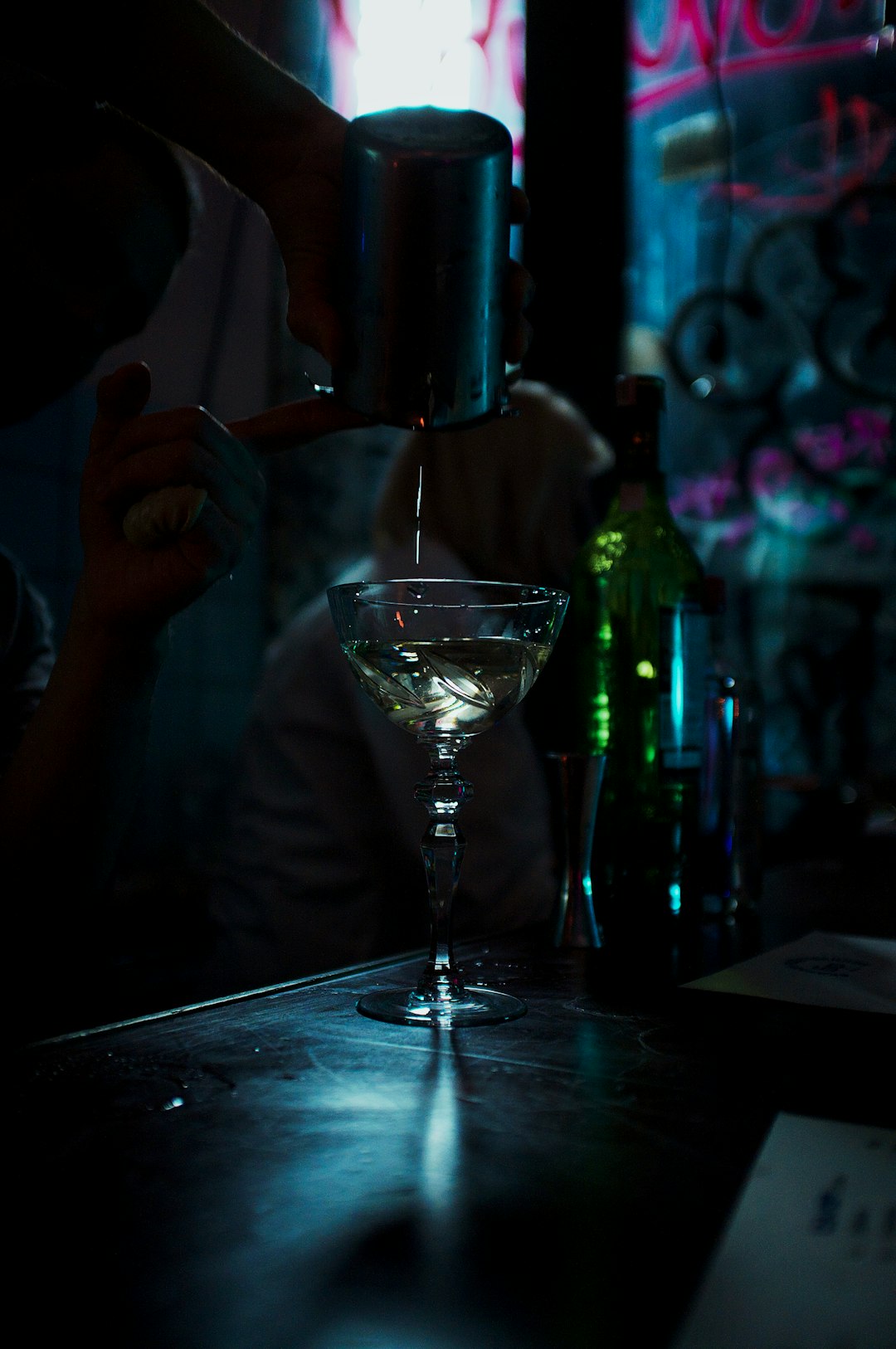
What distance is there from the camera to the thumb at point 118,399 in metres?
0.77

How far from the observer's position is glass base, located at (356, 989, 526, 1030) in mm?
566

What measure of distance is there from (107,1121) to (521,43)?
237 centimetres

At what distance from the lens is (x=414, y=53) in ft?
6.39

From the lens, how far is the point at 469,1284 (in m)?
0.29

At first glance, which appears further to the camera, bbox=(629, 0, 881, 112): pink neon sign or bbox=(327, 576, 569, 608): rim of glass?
bbox=(629, 0, 881, 112): pink neon sign

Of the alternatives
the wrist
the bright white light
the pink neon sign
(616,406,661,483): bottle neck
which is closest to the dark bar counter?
the wrist

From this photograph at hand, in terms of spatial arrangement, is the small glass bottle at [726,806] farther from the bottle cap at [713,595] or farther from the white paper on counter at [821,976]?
the white paper on counter at [821,976]

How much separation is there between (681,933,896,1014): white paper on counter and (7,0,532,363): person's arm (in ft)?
1.43

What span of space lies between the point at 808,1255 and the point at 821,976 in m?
0.38

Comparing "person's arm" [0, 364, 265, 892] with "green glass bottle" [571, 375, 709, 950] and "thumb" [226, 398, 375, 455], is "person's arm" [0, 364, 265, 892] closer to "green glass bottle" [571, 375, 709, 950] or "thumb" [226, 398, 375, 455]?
"thumb" [226, 398, 375, 455]

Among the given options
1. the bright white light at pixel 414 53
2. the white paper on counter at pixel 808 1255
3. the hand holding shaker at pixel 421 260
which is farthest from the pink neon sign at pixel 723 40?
the white paper on counter at pixel 808 1255

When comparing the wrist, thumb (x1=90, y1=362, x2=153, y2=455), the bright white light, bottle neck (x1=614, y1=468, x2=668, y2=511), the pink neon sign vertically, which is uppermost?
the pink neon sign

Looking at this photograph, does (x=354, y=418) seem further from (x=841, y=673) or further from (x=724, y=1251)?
(x=841, y=673)

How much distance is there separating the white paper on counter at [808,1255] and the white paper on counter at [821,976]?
0.73 feet
